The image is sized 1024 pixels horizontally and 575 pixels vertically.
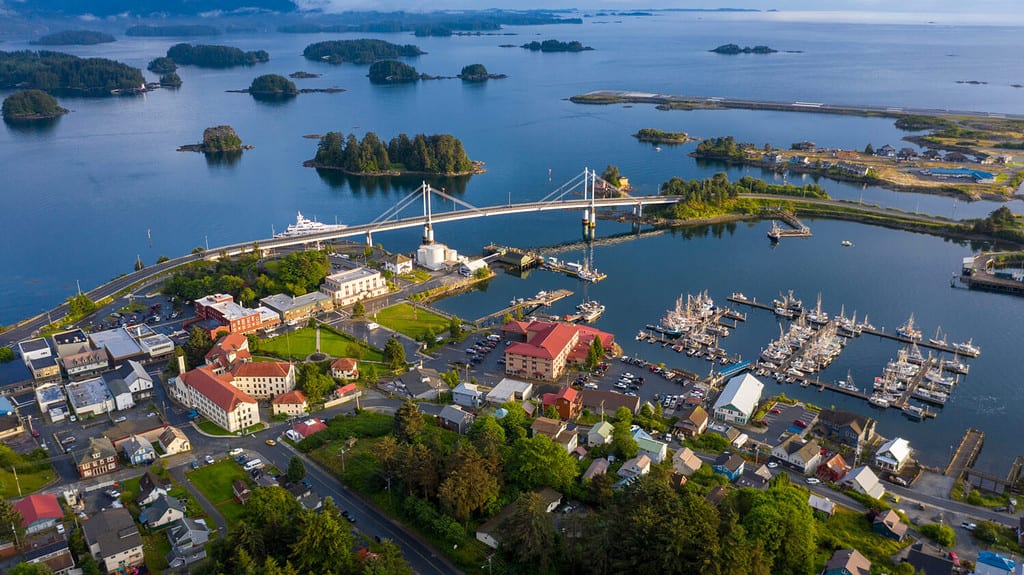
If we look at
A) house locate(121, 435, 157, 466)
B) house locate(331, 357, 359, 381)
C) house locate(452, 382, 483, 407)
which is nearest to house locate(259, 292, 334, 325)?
house locate(331, 357, 359, 381)

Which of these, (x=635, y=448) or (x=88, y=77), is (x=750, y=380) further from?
(x=88, y=77)

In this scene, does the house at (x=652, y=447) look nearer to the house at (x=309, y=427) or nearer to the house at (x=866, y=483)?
the house at (x=866, y=483)

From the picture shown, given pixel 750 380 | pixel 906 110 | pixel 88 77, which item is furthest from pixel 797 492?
pixel 88 77

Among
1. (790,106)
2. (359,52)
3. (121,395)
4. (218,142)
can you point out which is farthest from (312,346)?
(359,52)

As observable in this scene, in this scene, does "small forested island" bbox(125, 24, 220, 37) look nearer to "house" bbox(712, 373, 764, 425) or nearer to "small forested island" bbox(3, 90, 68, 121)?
"small forested island" bbox(3, 90, 68, 121)

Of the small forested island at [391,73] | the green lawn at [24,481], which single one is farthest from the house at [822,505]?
the small forested island at [391,73]

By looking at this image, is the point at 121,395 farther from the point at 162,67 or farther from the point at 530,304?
the point at 162,67

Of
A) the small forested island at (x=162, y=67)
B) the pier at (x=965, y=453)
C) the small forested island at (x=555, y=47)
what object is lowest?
the pier at (x=965, y=453)
